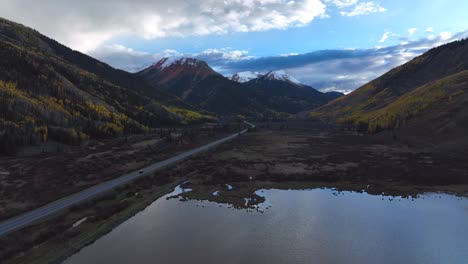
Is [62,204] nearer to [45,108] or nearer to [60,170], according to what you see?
[60,170]

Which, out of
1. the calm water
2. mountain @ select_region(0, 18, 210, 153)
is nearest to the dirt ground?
mountain @ select_region(0, 18, 210, 153)

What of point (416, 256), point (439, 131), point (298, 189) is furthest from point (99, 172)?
point (439, 131)

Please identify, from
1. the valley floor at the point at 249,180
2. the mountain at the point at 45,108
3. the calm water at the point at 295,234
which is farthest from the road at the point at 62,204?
the mountain at the point at 45,108

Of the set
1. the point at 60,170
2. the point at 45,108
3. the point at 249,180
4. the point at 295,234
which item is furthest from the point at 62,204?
the point at 45,108

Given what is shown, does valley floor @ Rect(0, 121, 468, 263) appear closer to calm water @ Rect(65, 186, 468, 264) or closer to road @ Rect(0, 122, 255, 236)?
road @ Rect(0, 122, 255, 236)

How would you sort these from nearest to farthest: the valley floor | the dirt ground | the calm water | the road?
the calm water < the valley floor < the road < the dirt ground
